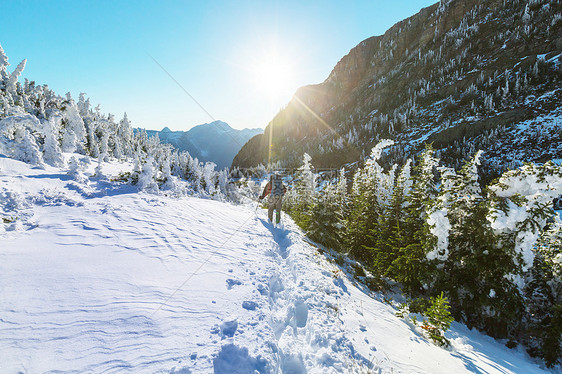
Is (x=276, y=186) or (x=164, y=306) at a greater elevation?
(x=276, y=186)

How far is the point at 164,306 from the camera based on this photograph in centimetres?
405

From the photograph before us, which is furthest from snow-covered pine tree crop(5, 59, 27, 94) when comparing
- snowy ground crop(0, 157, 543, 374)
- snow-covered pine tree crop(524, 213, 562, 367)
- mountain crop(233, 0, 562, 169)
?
mountain crop(233, 0, 562, 169)

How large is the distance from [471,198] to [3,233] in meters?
13.9

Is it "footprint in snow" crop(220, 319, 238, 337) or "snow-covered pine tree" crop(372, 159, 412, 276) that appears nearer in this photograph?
"footprint in snow" crop(220, 319, 238, 337)

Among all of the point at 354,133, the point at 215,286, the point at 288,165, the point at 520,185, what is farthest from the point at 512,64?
the point at 215,286

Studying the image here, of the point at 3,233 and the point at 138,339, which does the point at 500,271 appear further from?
the point at 3,233

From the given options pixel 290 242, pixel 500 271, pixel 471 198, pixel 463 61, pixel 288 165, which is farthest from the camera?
pixel 288 165

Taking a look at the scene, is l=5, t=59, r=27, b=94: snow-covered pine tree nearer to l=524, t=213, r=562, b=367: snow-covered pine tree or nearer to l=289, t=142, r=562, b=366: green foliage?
l=289, t=142, r=562, b=366: green foliage

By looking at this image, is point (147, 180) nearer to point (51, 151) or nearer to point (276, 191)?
point (51, 151)

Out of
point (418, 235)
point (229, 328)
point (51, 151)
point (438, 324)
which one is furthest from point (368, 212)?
point (51, 151)

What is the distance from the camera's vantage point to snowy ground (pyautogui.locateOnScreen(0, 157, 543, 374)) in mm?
2994

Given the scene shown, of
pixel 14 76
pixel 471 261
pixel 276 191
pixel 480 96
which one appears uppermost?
pixel 480 96

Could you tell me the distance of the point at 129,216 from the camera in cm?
716

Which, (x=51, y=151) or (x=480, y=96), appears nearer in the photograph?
(x=51, y=151)
